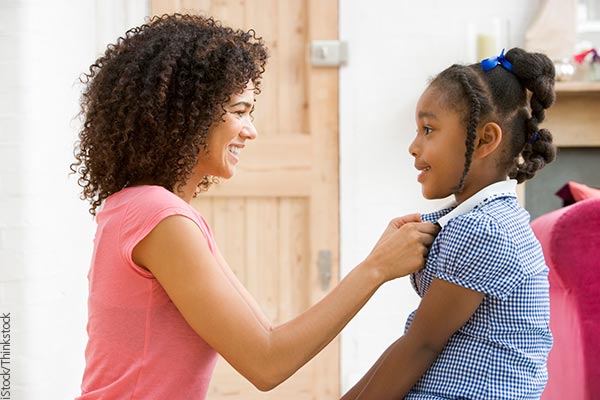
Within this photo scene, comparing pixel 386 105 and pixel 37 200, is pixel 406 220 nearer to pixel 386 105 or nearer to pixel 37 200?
pixel 37 200

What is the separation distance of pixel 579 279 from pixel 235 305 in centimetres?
113

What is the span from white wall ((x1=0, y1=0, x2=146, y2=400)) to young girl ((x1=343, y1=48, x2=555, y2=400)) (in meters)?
1.24

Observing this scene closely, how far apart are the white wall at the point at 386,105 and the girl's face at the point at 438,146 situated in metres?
1.72

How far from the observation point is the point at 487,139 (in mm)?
1568

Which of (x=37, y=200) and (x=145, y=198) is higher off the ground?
→ (x=145, y=198)

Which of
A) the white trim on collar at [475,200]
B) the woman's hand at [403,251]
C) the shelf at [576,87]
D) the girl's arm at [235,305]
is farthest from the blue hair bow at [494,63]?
the shelf at [576,87]

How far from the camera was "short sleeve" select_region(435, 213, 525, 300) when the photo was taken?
4.71ft

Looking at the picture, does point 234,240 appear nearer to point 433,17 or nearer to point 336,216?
point 336,216

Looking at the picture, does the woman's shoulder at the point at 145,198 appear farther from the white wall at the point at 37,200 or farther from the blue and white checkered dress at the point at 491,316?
the white wall at the point at 37,200

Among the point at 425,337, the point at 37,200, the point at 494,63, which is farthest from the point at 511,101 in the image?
the point at 37,200

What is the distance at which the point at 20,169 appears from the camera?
2439 millimetres

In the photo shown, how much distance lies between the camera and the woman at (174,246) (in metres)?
1.39

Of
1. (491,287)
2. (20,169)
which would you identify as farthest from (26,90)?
(491,287)

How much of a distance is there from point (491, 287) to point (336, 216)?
1.89 m
